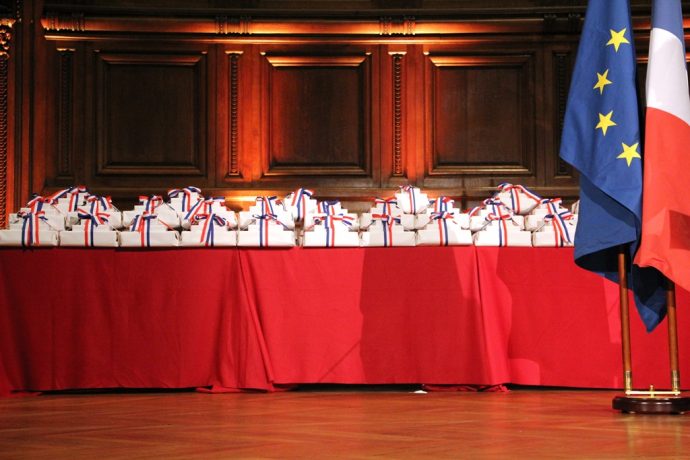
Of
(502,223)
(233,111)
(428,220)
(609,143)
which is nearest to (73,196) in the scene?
(233,111)

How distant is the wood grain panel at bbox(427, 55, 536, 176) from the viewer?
6.82 meters

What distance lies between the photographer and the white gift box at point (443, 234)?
5.36 m

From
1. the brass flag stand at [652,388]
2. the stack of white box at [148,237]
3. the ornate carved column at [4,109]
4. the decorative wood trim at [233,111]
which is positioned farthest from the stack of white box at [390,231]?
the ornate carved column at [4,109]

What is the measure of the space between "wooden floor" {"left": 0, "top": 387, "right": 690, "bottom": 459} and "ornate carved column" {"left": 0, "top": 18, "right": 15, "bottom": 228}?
1934mm

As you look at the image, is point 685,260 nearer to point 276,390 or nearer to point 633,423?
point 633,423

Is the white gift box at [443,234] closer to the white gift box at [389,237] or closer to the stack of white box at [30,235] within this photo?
the white gift box at [389,237]

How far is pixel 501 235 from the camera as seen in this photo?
5391 mm

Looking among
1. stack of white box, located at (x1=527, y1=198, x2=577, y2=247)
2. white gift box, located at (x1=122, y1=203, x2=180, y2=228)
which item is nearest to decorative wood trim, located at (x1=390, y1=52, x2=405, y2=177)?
stack of white box, located at (x1=527, y1=198, x2=577, y2=247)

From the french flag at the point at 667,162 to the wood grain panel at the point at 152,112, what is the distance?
333cm

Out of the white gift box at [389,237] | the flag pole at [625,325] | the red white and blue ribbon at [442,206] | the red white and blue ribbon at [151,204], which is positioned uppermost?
the red white and blue ribbon at [151,204]

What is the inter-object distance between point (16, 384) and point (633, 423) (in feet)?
10.1

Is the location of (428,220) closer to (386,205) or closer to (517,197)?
(386,205)

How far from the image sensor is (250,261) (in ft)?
17.5

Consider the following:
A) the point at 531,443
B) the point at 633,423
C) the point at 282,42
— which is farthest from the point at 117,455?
the point at 282,42
